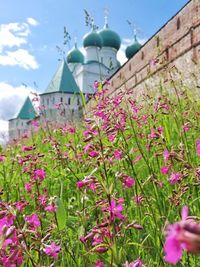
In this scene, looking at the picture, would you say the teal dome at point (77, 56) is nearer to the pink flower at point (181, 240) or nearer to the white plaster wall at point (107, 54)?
the white plaster wall at point (107, 54)

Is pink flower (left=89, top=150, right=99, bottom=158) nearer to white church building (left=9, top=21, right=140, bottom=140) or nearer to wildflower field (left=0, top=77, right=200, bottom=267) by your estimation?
wildflower field (left=0, top=77, right=200, bottom=267)

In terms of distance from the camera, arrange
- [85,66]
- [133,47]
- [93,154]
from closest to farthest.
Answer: [93,154]
[133,47]
[85,66]

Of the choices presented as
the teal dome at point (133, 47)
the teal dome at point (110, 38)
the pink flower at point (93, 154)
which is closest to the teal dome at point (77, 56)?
the teal dome at point (110, 38)

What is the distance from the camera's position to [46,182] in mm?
2602

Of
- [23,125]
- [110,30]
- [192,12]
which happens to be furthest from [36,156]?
[23,125]

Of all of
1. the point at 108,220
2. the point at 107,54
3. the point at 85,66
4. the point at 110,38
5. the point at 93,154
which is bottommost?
the point at 108,220

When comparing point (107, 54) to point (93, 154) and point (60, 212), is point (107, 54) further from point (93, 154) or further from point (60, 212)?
point (60, 212)

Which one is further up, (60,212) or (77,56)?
(77,56)

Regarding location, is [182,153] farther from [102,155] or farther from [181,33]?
[181,33]

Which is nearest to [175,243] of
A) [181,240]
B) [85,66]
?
[181,240]

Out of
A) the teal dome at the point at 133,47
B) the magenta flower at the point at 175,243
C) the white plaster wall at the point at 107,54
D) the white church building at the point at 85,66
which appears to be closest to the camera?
the magenta flower at the point at 175,243

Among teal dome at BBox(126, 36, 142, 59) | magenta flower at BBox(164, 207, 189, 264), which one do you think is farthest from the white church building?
magenta flower at BBox(164, 207, 189, 264)

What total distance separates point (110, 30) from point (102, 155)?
36.7 meters

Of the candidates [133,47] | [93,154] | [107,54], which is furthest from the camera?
[107,54]
